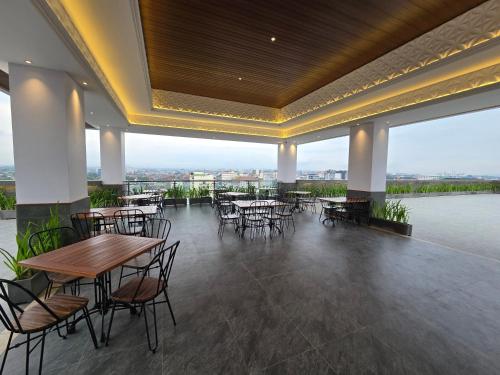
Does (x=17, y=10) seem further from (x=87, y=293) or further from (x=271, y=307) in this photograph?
(x=271, y=307)

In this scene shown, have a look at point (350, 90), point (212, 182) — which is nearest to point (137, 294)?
point (350, 90)

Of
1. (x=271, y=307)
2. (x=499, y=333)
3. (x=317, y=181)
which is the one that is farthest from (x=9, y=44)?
(x=317, y=181)

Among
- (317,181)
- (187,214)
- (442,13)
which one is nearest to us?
(442,13)

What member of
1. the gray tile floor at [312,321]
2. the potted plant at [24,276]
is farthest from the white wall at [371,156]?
the potted plant at [24,276]

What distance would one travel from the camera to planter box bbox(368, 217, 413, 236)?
16.7ft

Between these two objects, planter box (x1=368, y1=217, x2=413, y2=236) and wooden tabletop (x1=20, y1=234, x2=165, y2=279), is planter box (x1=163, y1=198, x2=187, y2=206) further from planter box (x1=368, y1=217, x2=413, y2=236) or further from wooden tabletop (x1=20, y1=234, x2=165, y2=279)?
planter box (x1=368, y1=217, x2=413, y2=236)

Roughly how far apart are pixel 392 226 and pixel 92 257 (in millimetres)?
6155

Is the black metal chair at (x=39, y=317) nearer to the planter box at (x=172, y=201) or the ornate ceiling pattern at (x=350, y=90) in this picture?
the ornate ceiling pattern at (x=350, y=90)

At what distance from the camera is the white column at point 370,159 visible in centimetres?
612

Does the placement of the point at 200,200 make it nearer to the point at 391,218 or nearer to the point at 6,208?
the point at 6,208

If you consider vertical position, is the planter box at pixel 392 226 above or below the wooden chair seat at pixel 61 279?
below

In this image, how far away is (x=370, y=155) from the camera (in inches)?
243

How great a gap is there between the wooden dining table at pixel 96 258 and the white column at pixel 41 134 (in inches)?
62.8

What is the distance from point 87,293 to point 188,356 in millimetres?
1730
